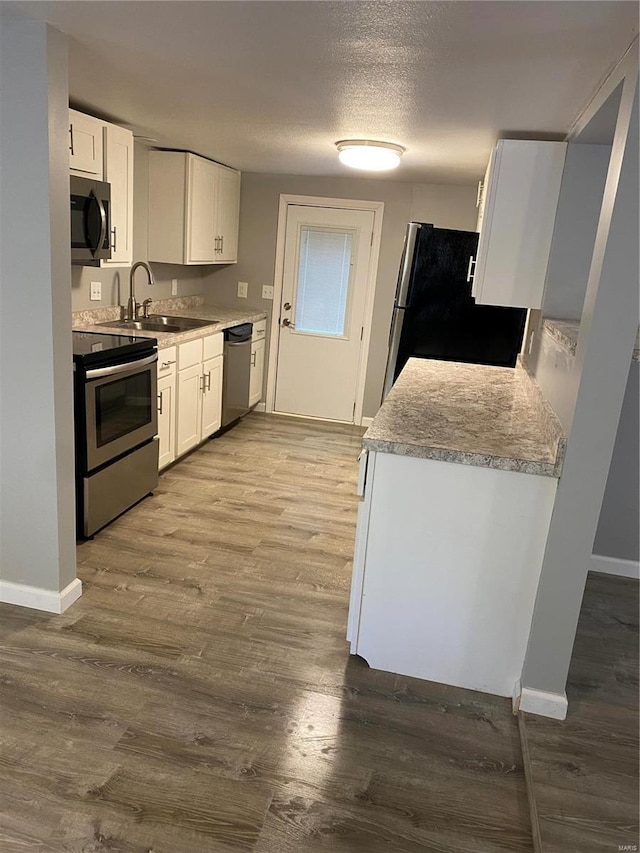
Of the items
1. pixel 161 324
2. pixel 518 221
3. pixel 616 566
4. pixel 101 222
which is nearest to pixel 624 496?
pixel 616 566

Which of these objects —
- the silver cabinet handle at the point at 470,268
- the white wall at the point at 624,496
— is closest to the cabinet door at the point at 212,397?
the silver cabinet handle at the point at 470,268

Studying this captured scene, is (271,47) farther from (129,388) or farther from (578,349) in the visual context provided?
(129,388)

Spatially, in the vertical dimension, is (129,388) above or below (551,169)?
below

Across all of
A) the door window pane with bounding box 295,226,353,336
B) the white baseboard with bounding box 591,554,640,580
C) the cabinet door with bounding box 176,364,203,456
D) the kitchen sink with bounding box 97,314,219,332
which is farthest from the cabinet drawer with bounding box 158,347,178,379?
the white baseboard with bounding box 591,554,640,580

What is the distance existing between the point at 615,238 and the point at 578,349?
0.36 meters

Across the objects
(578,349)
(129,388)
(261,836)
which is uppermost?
(578,349)

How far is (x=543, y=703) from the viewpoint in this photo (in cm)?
211

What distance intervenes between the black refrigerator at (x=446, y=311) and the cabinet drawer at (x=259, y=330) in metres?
1.84

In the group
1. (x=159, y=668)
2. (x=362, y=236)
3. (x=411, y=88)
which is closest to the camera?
(x=159, y=668)

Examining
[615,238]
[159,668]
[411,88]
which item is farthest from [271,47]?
[159,668]

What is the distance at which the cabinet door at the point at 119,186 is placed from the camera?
347 cm

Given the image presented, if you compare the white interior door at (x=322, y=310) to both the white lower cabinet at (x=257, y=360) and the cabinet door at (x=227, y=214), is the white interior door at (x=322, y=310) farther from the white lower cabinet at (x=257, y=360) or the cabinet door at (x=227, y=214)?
the cabinet door at (x=227, y=214)

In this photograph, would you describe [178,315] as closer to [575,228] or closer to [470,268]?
[470,268]

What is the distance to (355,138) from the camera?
11.5 ft
